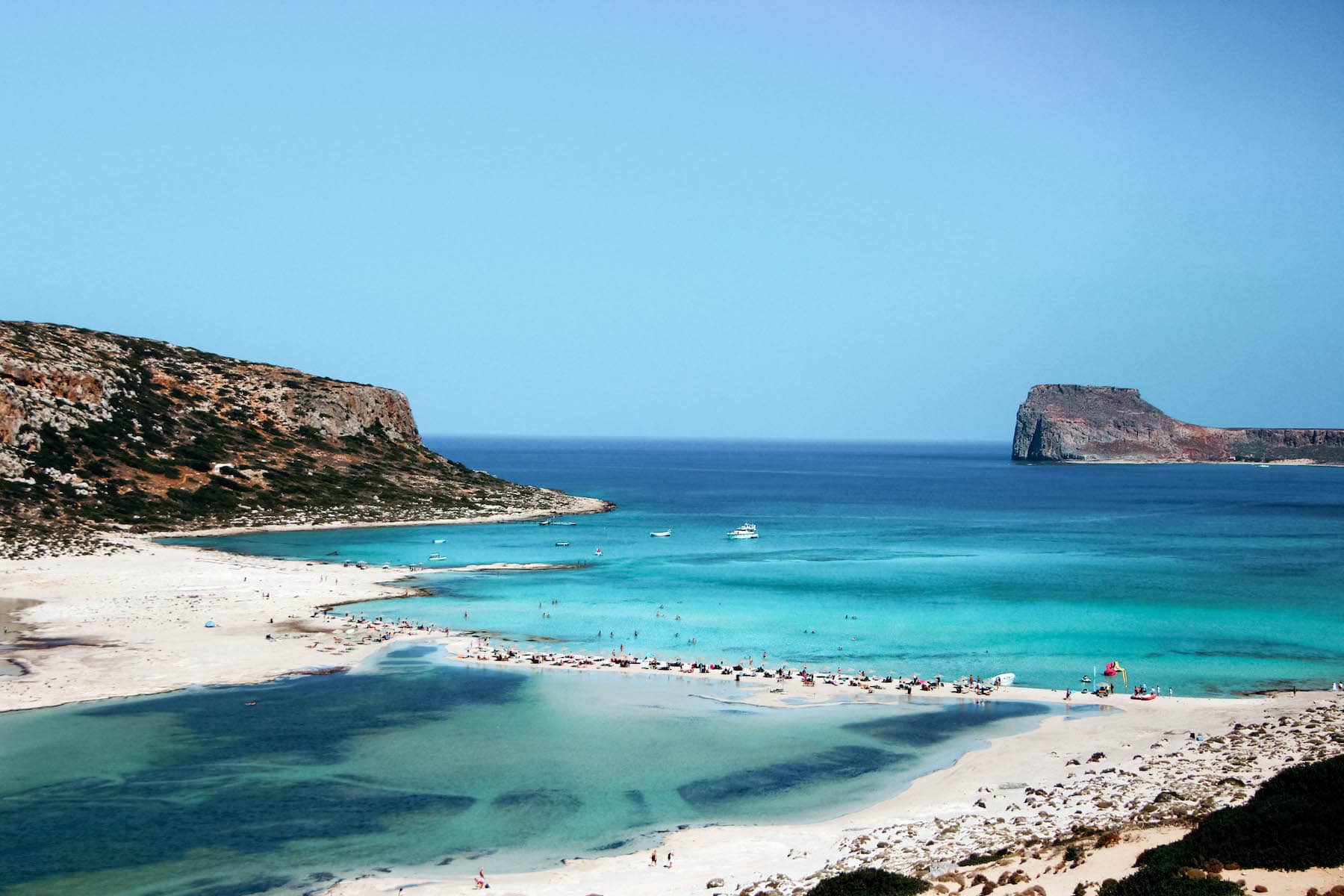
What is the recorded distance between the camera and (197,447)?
4840 inches

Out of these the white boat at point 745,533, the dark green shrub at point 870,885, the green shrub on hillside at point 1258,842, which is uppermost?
the green shrub on hillside at point 1258,842

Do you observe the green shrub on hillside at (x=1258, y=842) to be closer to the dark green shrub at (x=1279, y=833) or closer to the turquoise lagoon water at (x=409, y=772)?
the dark green shrub at (x=1279, y=833)

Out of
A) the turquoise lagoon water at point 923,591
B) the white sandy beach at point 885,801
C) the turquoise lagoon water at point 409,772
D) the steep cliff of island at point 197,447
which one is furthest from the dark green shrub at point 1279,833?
the steep cliff of island at point 197,447

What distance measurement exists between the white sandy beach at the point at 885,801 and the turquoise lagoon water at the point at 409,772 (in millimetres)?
1577

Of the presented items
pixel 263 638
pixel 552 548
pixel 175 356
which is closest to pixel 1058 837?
pixel 263 638

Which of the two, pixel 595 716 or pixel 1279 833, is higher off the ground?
pixel 1279 833

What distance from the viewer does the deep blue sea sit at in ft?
98.9

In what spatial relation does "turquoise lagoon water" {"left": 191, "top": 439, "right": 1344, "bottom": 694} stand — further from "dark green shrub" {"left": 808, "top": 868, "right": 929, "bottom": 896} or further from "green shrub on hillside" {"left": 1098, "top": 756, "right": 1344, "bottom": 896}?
"dark green shrub" {"left": 808, "top": 868, "right": 929, "bottom": 896}

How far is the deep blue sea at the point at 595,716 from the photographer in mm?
30156

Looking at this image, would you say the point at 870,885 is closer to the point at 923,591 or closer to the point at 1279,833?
the point at 1279,833

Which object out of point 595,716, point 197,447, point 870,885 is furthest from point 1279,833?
point 197,447

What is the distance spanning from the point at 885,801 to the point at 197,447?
109920mm

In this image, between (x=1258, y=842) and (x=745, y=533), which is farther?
(x=745, y=533)

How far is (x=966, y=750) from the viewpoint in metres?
39.0
